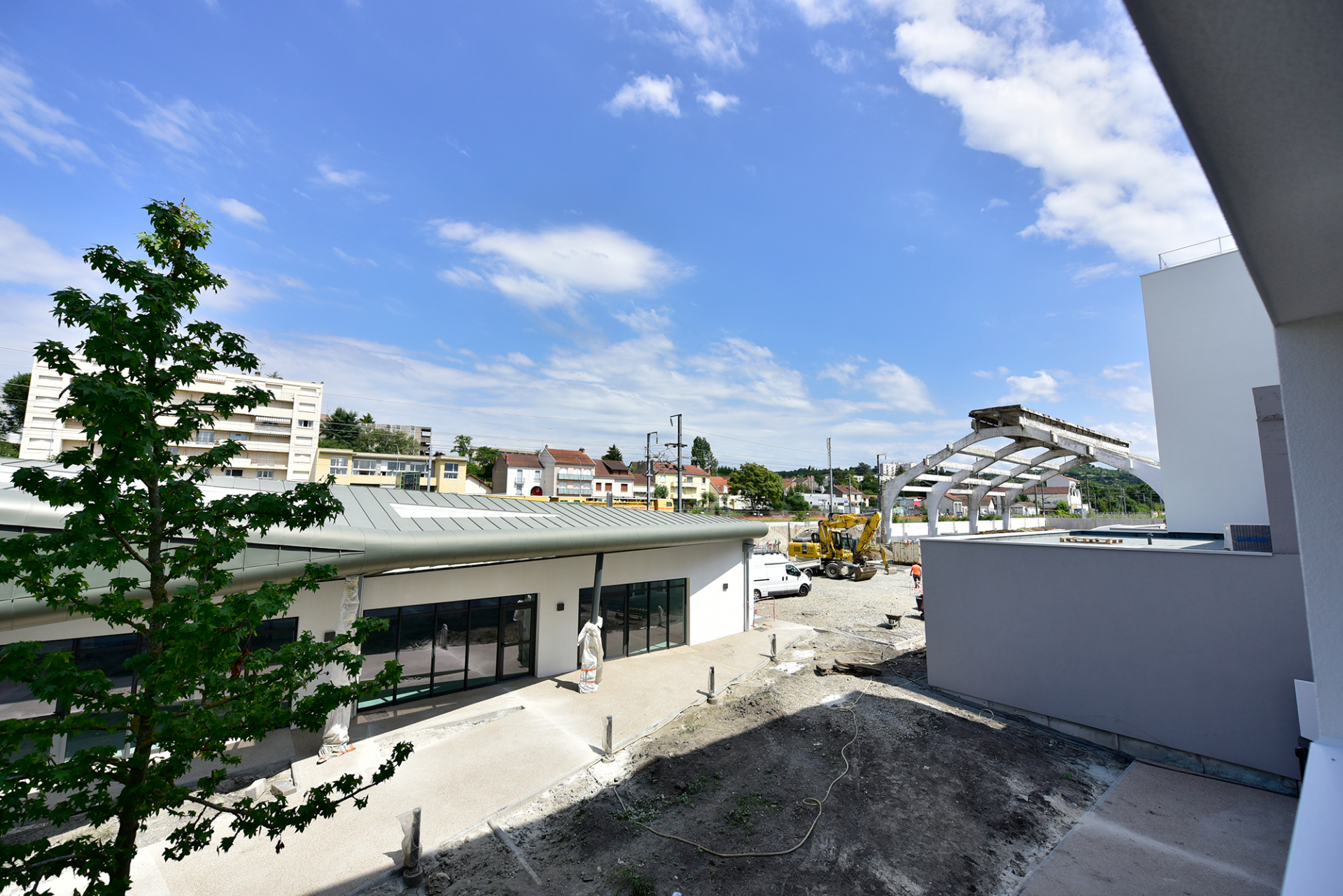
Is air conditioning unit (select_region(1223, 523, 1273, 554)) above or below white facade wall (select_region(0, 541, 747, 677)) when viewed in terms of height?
above

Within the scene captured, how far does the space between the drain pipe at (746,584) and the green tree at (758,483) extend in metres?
59.3

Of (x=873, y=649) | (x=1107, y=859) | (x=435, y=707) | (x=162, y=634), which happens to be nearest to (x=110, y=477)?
(x=162, y=634)

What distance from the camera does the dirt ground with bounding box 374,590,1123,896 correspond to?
657cm

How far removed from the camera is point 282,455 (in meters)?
73.2

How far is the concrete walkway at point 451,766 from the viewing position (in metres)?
6.60

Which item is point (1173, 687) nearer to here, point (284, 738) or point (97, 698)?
point (97, 698)

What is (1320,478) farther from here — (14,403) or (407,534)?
(14,403)

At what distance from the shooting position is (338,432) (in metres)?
93.8

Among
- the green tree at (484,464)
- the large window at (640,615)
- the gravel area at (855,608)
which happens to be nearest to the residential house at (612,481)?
the green tree at (484,464)

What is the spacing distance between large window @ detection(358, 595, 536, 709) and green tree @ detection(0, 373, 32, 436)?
9285cm

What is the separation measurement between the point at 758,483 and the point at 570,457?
28.4m

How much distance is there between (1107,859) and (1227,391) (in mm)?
14348

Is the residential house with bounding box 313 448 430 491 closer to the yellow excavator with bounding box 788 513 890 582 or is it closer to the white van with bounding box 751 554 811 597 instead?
the yellow excavator with bounding box 788 513 890 582

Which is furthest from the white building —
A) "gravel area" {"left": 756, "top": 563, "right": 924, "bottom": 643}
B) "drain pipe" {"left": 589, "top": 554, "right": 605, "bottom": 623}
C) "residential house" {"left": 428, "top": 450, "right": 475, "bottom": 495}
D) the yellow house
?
the yellow house
